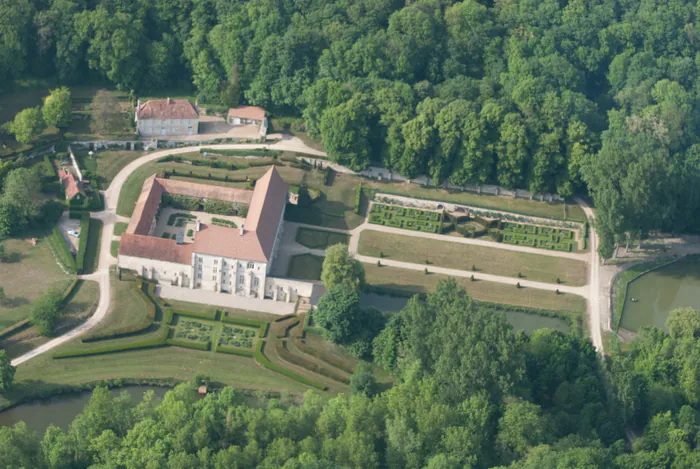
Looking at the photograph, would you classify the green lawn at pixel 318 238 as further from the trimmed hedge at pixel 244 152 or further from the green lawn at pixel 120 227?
the green lawn at pixel 120 227

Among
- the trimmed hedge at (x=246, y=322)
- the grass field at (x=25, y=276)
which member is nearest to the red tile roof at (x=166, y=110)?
the grass field at (x=25, y=276)

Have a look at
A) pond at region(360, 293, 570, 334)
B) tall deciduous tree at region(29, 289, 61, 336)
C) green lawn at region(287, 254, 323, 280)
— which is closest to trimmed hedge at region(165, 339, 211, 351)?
tall deciduous tree at region(29, 289, 61, 336)

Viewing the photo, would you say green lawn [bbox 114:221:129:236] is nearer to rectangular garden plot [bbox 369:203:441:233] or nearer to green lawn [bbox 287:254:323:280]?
green lawn [bbox 287:254:323:280]

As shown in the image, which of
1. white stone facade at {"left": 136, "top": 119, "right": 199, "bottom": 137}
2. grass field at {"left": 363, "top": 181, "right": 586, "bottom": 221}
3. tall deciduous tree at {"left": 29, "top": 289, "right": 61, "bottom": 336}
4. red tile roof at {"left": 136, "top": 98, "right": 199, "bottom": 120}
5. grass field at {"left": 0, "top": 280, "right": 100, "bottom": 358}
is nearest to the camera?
grass field at {"left": 0, "top": 280, "right": 100, "bottom": 358}

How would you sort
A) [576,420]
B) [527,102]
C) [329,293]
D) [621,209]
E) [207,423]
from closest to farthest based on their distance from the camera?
[207,423], [576,420], [329,293], [621,209], [527,102]

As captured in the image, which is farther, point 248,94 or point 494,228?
point 248,94

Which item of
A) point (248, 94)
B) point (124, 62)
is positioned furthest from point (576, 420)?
point (124, 62)

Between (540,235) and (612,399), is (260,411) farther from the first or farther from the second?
(540,235)
